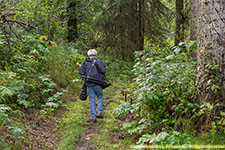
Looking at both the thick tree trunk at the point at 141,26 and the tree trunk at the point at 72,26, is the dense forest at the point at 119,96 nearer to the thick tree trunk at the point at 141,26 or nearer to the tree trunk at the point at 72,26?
the tree trunk at the point at 72,26

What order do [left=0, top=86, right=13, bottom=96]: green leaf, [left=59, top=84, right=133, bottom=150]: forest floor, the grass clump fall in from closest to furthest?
[left=0, top=86, right=13, bottom=96]: green leaf, [left=59, top=84, right=133, bottom=150]: forest floor, the grass clump

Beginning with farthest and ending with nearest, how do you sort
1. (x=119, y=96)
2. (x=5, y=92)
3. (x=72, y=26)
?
(x=72, y=26) < (x=119, y=96) < (x=5, y=92)

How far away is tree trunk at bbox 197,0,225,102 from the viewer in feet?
14.1

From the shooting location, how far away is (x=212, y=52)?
438 centimetres

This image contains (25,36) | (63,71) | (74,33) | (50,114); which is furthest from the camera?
(74,33)

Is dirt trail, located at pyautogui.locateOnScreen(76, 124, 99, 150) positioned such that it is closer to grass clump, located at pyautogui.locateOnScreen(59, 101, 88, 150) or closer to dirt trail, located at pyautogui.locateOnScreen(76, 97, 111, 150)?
dirt trail, located at pyautogui.locateOnScreen(76, 97, 111, 150)

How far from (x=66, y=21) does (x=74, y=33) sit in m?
0.93

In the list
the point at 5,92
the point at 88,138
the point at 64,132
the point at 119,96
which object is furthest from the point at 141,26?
the point at 5,92

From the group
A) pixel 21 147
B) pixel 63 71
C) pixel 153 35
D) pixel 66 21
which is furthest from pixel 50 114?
pixel 153 35

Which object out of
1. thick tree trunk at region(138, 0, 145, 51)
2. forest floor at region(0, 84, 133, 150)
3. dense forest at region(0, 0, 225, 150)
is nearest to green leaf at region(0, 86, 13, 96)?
dense forest at region(0, 0, 225, 150)

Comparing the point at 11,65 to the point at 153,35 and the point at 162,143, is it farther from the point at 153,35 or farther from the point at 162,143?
the point at 153,35

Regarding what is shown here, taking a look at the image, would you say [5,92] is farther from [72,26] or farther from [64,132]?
[72,26]

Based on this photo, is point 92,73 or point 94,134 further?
point 92,73

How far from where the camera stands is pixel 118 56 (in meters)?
15.6
